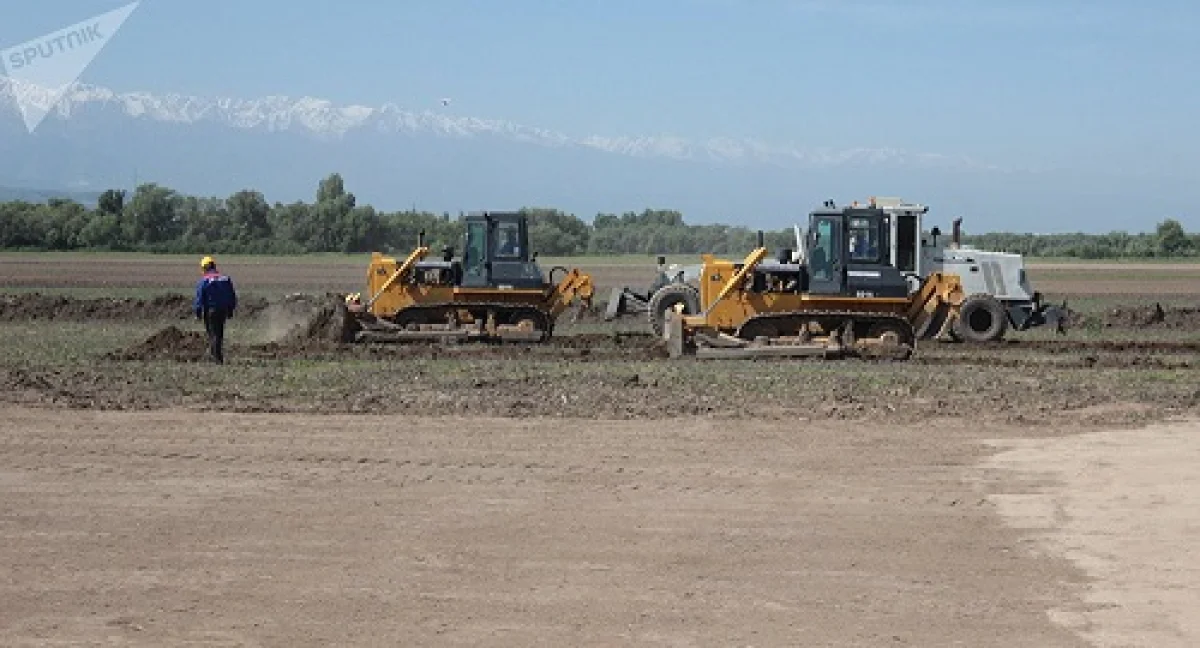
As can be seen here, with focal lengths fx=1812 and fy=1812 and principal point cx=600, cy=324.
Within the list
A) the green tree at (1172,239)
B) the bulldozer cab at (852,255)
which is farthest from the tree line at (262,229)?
the bulldozer cab at (852,255)

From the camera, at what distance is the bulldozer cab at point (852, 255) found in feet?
94.1

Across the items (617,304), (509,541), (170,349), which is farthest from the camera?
(617,304)

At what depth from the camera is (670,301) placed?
3322 centimetres

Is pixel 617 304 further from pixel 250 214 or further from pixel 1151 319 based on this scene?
pixel 250 214

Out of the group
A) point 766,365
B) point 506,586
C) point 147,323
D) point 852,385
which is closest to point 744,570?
point 506,586

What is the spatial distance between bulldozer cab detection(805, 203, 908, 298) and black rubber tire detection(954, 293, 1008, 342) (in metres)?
3.51

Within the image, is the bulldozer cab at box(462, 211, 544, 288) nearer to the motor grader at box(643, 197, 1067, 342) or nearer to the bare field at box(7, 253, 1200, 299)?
the motor grader at box(643, 197, 1067, 342)

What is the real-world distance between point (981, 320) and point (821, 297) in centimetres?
488

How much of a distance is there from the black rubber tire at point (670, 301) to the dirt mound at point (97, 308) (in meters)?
11.1

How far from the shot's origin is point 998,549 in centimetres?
1288

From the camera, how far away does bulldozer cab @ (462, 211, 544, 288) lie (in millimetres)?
32062

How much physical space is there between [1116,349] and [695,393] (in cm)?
1151

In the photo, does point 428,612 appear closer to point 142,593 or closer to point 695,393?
point 142,593

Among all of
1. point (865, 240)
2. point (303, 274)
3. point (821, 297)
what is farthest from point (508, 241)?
point (303, 274)
